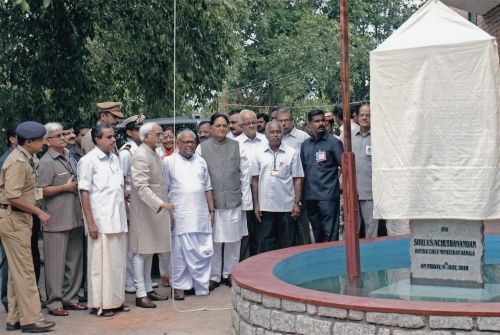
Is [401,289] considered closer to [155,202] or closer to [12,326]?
→ [155,202]

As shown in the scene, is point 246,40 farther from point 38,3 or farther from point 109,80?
point 38,3

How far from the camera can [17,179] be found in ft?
22.0

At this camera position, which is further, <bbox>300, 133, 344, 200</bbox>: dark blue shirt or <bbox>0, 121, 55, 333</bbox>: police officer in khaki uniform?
<bbox>300, 133, 344, 200</bbox>: dark blue shirt

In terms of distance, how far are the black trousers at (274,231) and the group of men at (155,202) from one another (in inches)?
0.5

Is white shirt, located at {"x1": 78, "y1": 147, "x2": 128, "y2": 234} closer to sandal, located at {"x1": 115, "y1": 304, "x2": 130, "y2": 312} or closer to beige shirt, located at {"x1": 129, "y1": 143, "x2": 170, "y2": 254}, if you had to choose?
beige shirt, located at {"x1": 129, "y1": 143, "x2": 170, "y2": 254}

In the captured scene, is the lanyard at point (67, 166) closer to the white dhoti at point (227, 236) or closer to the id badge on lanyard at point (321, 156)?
the white dhoti at point (227, 236)

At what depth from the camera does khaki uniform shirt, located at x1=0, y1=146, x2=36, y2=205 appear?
21.9 ft

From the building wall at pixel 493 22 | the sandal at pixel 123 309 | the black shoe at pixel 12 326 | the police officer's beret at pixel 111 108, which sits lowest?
the sandal at pixel 123 309

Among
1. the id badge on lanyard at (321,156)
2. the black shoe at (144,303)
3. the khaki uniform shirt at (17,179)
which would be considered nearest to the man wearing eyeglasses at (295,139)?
the id badge on lanyard at (321,156)

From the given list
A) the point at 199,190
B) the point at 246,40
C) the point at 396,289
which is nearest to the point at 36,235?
the point at 199,190

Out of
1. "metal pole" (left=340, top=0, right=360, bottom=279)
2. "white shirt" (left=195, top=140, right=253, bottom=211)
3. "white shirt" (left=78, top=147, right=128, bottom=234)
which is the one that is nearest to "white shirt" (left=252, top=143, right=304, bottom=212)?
"white shirt" (left=195, top=140, right=253, bottom=211)

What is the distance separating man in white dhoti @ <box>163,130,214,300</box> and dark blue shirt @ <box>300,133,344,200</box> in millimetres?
1264

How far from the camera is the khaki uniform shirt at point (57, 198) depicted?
297 inches

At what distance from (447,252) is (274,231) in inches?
105
